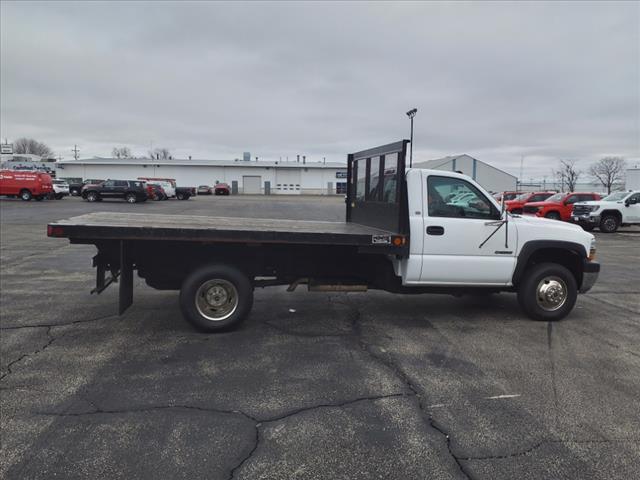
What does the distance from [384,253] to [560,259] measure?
2.74 metres

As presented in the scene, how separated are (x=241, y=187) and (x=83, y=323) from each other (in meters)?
69.7

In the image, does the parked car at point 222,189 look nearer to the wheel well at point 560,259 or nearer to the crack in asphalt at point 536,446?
the wheel well at point 560,259

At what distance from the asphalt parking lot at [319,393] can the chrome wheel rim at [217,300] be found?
0.27 metres

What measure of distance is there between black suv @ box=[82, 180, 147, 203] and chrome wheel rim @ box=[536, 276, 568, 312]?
36.8 metres

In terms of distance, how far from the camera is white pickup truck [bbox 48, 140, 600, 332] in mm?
5605

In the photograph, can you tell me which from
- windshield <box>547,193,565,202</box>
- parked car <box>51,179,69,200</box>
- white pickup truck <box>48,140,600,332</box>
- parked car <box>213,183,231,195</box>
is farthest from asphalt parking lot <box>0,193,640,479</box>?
parked car <box>213,183,231,195</box>

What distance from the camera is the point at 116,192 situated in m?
38.5

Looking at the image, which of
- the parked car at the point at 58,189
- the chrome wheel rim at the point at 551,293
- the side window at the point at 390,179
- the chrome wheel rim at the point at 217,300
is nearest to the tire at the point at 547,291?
the chrome wheel rim at the point at 551,293

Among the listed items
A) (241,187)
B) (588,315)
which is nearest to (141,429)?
(588,315)

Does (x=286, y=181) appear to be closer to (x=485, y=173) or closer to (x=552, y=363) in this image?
(x=485, y=173)

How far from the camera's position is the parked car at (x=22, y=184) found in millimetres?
36312

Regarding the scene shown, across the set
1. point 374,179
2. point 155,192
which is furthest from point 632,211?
point 155,192

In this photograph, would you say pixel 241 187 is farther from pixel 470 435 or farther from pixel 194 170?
pixel 470 435

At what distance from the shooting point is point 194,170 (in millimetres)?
73625
